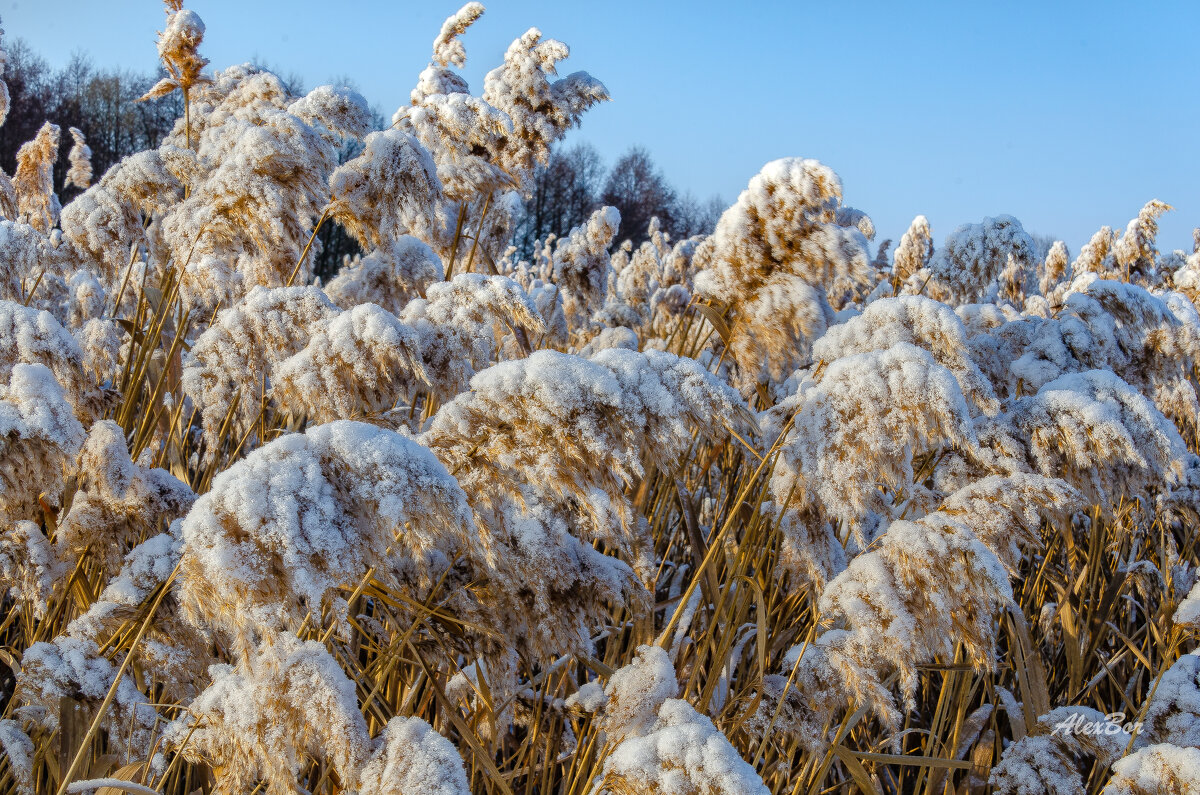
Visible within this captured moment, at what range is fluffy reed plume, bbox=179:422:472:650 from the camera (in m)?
0.85

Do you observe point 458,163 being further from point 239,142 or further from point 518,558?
point 518,558

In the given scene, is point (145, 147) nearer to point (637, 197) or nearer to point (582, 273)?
point (637, 197)

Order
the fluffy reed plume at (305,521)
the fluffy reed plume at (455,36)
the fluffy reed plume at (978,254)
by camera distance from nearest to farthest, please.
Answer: the fluffy reed plume at (305,521) → the fluffy reed plume at (978,254) → the fluffy reed plume at (455,36)

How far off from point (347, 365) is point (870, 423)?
99 centimetres

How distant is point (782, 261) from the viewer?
1.96m

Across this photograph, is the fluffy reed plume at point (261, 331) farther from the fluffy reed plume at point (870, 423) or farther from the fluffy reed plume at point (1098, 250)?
the fluffy reed plume at point (1098, 250)

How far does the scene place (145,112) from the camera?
2731 centimetres

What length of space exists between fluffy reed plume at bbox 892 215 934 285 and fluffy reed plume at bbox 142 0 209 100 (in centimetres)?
407

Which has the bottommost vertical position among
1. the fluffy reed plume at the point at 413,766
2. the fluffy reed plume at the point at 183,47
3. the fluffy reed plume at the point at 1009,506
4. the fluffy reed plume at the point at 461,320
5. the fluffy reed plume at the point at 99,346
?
the fluffy reed plume at the point at 413,766

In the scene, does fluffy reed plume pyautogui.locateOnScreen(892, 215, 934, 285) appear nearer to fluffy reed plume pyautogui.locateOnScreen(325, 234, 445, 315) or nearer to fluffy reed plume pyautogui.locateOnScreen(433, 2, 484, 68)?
fluffy reed plume pyautogui.locateOnScreen(433, 2, 484, 68)

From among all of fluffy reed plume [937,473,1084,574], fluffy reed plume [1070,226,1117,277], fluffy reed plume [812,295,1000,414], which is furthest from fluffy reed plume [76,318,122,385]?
fluffy reed plume [1070,226,1117,277]

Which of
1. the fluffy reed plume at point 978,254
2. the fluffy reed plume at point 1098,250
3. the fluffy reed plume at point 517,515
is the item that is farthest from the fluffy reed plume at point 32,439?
the fluffy reed plume at point 1098,250

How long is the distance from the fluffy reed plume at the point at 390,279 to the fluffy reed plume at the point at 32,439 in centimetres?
108

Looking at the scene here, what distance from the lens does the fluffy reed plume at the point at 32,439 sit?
4.25 ft
